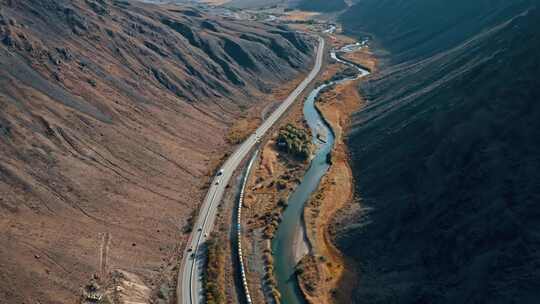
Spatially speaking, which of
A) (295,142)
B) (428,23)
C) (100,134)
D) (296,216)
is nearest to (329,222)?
(296,216)

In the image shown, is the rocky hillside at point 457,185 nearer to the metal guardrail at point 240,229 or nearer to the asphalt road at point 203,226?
the metal guardrail at point 240,229

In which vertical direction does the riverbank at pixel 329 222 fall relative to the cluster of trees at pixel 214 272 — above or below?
below

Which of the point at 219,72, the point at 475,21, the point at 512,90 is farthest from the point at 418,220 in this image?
the point at 475,21

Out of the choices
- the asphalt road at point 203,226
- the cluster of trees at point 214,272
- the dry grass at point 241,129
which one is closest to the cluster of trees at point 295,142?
the asphalt road at point 203,226

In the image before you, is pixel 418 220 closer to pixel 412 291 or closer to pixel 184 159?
pixel 412 291

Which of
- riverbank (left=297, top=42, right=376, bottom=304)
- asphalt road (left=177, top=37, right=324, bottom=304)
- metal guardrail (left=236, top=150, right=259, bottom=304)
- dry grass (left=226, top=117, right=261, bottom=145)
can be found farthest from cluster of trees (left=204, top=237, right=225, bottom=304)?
dry grass (left=226, top=117, right=261, bottom=145)
